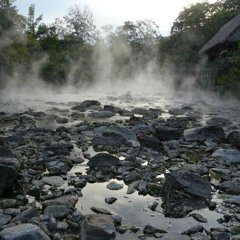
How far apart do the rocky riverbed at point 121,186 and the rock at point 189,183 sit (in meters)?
0.02

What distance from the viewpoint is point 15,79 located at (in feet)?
92.2

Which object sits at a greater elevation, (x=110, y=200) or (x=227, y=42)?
(x=227, y=42)

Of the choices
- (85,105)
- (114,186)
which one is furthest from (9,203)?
(85,105)

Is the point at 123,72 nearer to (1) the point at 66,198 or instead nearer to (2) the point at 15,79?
(2) the point at 15,79

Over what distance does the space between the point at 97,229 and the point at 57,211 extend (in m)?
0.80

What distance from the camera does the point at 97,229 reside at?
387cm

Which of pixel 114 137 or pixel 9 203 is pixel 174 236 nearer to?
pixel 9 203

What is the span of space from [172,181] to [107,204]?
106cm

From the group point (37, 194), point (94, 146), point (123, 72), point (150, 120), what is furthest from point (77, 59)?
point (37, 194)

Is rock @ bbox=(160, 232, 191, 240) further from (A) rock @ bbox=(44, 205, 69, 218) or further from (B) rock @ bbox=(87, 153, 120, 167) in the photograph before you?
(B) rock @ bbox=(87, 153, 120, 167)

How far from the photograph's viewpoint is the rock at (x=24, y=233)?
3607mm

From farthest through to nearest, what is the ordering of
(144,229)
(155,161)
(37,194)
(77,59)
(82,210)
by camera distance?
(77,59) < (155,161) < (37,194) < (82,210) < (144,229)

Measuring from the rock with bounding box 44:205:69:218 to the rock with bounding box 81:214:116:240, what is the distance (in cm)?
43

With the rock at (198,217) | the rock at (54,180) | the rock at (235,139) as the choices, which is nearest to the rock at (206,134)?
the rock at (235,139)
